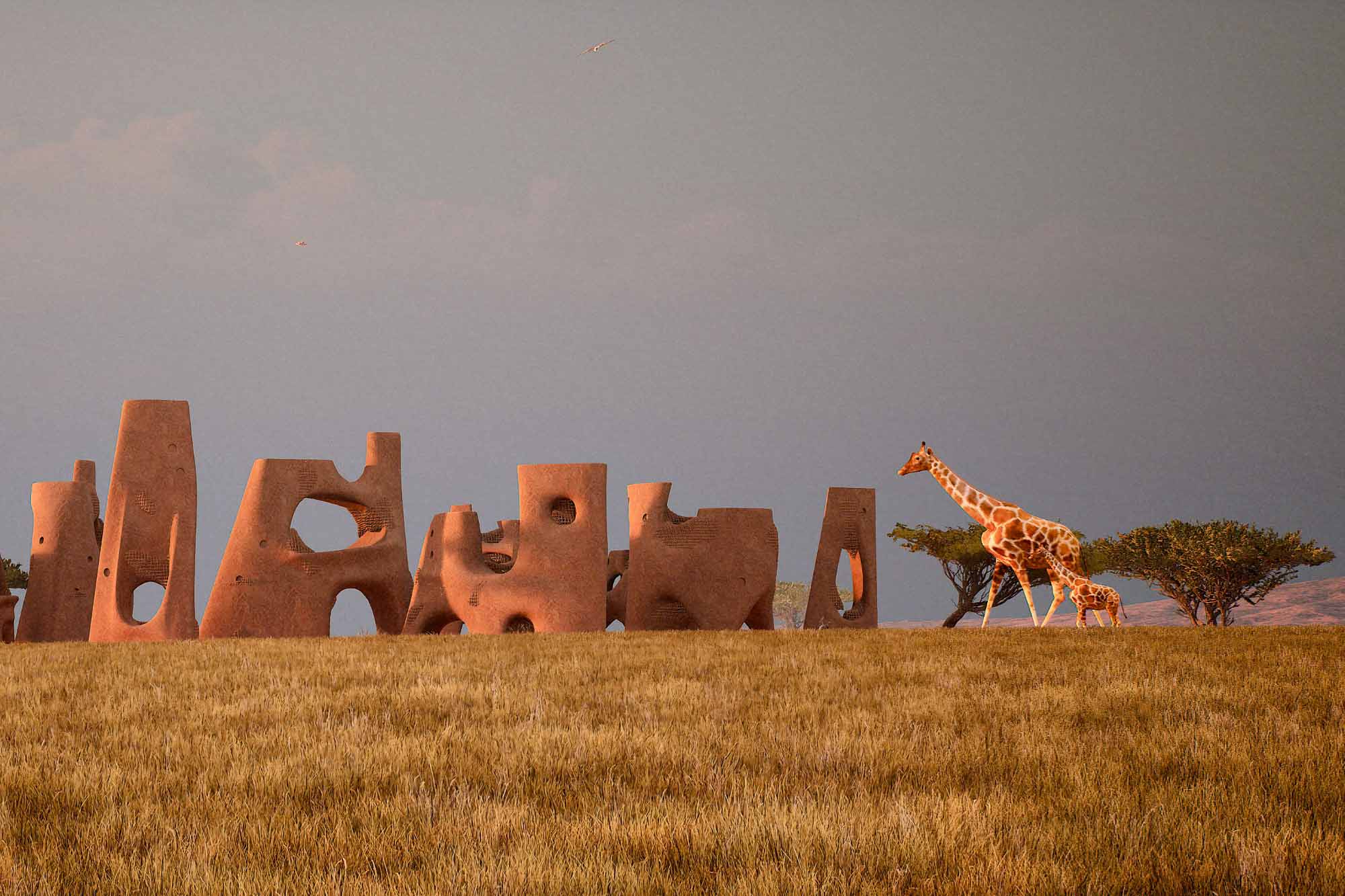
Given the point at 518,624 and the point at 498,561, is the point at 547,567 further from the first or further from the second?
the point at 498,561

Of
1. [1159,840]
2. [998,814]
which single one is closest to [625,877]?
[998,814]

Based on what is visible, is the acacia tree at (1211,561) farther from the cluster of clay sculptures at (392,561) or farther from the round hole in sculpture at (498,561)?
the round hole in sculpture at (498,561)

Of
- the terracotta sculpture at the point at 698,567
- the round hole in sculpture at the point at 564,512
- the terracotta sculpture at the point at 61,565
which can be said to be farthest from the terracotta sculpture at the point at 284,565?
the terracotta sculpture at the point at 61,565

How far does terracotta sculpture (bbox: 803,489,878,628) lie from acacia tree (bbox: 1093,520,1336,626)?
41.7 ft

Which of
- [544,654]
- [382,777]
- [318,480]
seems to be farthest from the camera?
[318,480]

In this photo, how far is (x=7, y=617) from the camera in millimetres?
31844

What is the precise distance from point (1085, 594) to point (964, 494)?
3.04 meters

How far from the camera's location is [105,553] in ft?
88.0

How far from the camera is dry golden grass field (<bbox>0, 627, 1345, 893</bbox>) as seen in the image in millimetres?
3822

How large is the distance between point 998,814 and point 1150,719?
11.0 feet

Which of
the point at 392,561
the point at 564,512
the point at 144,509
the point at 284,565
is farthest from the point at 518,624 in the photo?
the point at 144,509

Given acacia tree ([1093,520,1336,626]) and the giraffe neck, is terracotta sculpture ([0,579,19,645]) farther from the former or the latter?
acacia tree ([1093,520,1336,626])

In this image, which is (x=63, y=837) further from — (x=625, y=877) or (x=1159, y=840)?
(x=1159, y=840)

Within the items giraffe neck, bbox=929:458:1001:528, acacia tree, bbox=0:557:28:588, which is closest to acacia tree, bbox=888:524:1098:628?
giraffe neck, bbox=929:458:1001:528
